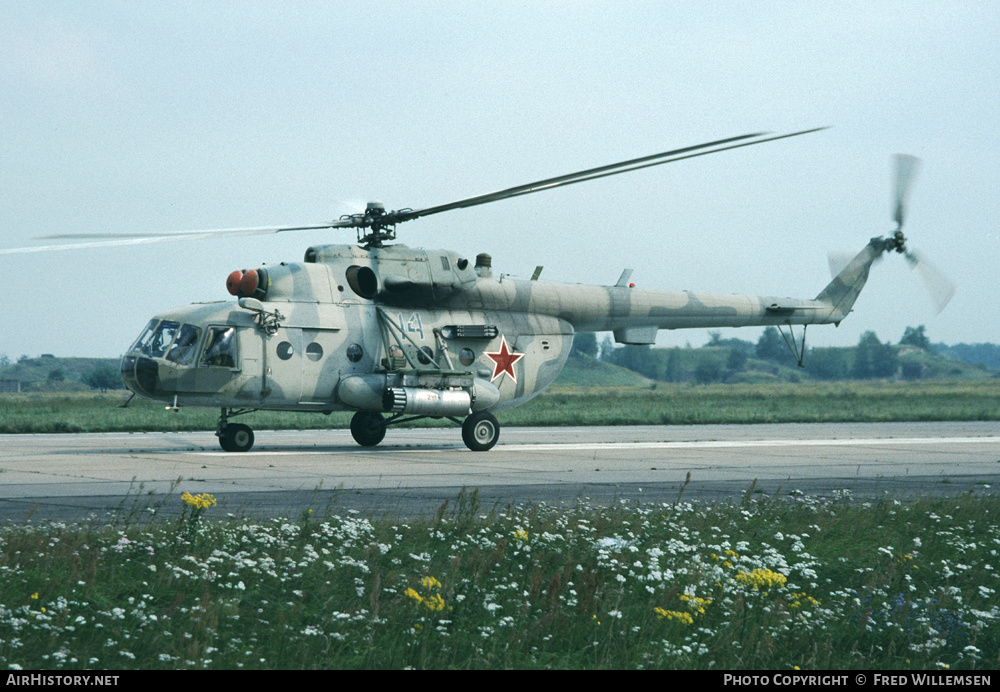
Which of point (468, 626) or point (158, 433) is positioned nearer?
point (468, 626)

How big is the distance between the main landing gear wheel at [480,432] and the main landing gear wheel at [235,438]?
4495mm

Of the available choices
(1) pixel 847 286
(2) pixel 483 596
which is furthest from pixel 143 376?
(1) pixel 847 286

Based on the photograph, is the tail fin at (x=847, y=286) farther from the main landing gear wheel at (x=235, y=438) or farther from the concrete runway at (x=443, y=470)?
the main landing gear wheel at (x=235, y=438)

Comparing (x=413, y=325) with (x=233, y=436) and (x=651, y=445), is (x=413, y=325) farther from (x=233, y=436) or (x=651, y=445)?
(x=651, y=445)

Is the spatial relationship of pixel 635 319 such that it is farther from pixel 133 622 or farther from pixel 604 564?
pixel 133 622

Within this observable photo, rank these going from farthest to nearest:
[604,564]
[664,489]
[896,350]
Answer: [896,350]
[664,489]
[604,564]

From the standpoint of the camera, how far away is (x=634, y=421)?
34.2 m

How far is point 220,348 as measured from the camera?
60.1 feet

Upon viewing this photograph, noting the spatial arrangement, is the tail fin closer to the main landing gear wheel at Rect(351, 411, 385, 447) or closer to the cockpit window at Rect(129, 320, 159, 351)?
the main landing gear wheel at Rect(351, 411, 385, 447)

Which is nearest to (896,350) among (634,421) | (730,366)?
(730,366)

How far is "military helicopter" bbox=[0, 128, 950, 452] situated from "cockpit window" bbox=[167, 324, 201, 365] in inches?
1.0

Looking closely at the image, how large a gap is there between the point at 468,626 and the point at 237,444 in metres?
13.6

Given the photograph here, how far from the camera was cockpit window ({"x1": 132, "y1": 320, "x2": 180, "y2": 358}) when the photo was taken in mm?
18094

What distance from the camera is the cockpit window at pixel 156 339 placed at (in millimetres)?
18094
